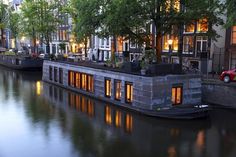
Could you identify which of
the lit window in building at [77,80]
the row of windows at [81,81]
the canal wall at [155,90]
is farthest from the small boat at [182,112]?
the lit window in building at [77,80]

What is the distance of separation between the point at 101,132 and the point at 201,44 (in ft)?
84.7

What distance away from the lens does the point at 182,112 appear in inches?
1206

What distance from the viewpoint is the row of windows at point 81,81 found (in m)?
42.1

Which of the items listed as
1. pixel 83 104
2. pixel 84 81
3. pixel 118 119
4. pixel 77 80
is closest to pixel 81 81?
pixel 84 81

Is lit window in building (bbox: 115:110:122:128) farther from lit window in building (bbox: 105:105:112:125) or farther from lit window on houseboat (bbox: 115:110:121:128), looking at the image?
lit window in building (bbox: 105:105:112:125)

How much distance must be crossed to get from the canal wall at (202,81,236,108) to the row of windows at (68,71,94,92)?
13688mm

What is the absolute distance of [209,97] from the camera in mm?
36562

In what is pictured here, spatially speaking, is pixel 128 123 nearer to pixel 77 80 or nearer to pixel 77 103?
pixel 77 103

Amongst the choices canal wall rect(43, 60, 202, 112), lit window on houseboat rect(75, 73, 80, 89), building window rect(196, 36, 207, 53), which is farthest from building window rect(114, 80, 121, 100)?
building window rect(196, 36, 207, 53)

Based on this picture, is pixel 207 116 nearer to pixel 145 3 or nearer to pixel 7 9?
pixel 145 3

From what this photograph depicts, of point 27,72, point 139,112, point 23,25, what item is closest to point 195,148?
point 139,112

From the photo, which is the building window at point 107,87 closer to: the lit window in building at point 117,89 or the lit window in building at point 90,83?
the lit window in building at point 117,89

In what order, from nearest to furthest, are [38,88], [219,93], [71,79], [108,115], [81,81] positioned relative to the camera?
1. [108,115]
2. [219,93]
3. [81,81]
4. [71,79]
5. [38,88]

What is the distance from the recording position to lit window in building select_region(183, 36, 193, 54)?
49.2 meters
